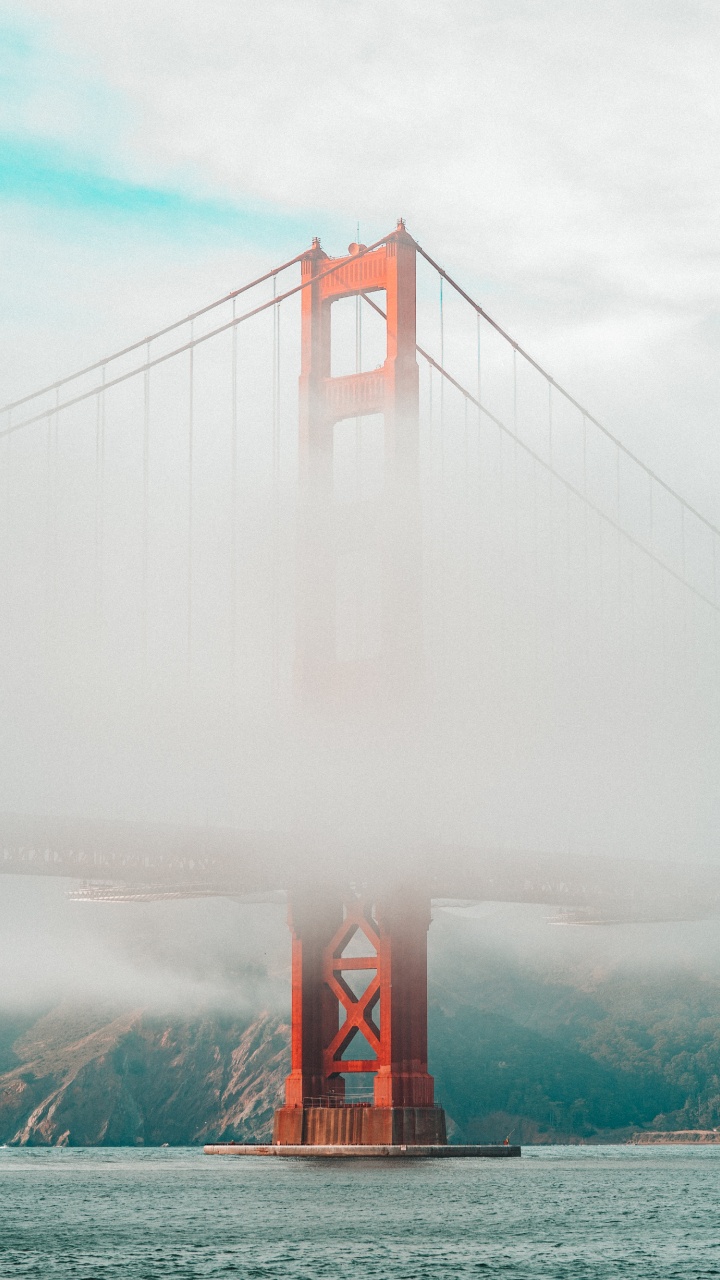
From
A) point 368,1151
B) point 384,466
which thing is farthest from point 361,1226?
point 384,466

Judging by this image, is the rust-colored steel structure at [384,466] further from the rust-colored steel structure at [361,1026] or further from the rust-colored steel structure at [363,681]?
the rust-colored steel structure at [361,1026]

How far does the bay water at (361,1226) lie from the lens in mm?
33625

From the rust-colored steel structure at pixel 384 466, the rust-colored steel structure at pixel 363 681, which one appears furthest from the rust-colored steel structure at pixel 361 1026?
the rust-colored steel structure at pixel 384 466

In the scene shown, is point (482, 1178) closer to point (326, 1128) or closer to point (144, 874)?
point (326, 1128)

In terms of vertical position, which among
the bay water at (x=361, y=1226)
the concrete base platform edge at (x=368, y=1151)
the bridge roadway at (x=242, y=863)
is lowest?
the bay water at (x=361, y=1226)

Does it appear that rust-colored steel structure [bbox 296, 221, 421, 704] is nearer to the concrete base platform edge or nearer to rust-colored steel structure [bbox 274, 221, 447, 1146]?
rust-colored steel structure [bbox 274, 221, 447, 1146]

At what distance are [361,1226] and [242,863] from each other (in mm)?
20321

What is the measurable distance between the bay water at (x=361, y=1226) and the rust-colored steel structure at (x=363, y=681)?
1745 millimetres

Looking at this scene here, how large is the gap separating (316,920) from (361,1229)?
18.9 m

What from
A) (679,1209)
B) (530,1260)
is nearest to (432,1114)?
(679,1209)

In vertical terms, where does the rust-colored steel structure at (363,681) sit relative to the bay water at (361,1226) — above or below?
above

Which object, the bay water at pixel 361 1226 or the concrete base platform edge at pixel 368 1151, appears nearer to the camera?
the bay water at pixel 361 1226

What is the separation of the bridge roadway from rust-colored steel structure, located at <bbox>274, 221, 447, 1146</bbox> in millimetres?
1009

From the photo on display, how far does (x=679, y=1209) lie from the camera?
48.4m
